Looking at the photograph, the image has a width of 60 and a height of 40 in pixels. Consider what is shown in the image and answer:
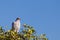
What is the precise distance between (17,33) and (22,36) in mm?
348

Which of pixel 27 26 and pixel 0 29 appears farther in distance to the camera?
pixel 0 29

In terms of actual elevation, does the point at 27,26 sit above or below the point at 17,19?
below

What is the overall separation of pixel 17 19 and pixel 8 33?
10.6 feet

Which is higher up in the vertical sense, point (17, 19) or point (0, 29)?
point (17, 19)

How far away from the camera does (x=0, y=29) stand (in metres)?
15.7

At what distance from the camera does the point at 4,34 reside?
15148 mm

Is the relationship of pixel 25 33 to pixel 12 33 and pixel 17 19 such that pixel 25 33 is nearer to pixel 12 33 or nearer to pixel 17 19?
pixel 12 33

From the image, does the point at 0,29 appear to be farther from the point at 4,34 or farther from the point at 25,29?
the point at 25,29

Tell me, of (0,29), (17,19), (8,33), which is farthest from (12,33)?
(17,19)

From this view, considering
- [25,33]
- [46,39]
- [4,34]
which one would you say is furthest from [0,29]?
[46,39]

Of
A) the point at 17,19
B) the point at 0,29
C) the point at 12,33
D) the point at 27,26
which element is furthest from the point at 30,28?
the point at 17,19

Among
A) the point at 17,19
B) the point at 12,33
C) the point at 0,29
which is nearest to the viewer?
the point at 12,33

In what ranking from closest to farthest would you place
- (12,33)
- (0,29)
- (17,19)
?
(12,33), (0,29), (17,19)

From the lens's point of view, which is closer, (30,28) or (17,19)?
(30,28)
